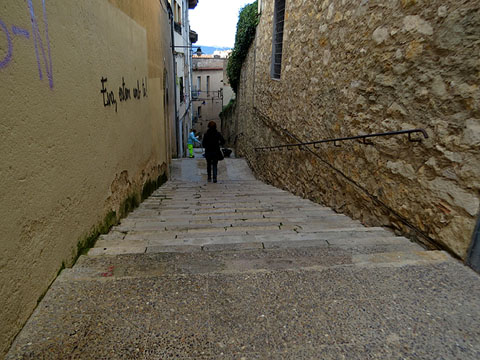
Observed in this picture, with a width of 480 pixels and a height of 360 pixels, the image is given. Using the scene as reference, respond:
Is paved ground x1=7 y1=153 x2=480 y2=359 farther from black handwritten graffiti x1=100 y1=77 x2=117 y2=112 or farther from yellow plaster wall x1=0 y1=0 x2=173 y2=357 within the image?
black handwritten graffiti x1=100 y1=77 x2=117 y2=112

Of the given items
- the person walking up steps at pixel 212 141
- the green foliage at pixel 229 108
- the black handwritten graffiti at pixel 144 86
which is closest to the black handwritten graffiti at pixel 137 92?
the black handwritten graffiti at pixel 144 86

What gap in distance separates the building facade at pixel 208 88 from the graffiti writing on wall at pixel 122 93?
25.4 metres

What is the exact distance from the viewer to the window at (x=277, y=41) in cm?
741

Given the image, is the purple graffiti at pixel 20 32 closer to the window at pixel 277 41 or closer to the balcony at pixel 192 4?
the window at pixel 277 41

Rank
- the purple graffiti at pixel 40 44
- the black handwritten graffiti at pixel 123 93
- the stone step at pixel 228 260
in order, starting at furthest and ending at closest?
the black handwritten graffiti at pixel 123 93 → the stone step at pixel 228 260 → the purple graffiti at pixel 40 44

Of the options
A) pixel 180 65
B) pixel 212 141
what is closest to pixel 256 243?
pixel 212 141

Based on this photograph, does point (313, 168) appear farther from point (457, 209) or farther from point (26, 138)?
point (26, 138)

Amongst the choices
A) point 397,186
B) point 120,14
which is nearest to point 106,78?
point 120,14

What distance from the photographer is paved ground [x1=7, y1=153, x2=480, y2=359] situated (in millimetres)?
1308

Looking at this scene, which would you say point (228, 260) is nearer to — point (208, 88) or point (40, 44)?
point (40, 44)

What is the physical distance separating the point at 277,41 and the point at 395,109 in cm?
556

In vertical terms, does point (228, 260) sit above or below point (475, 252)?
below

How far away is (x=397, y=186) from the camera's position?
9.15ft

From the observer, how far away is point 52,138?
182cm
